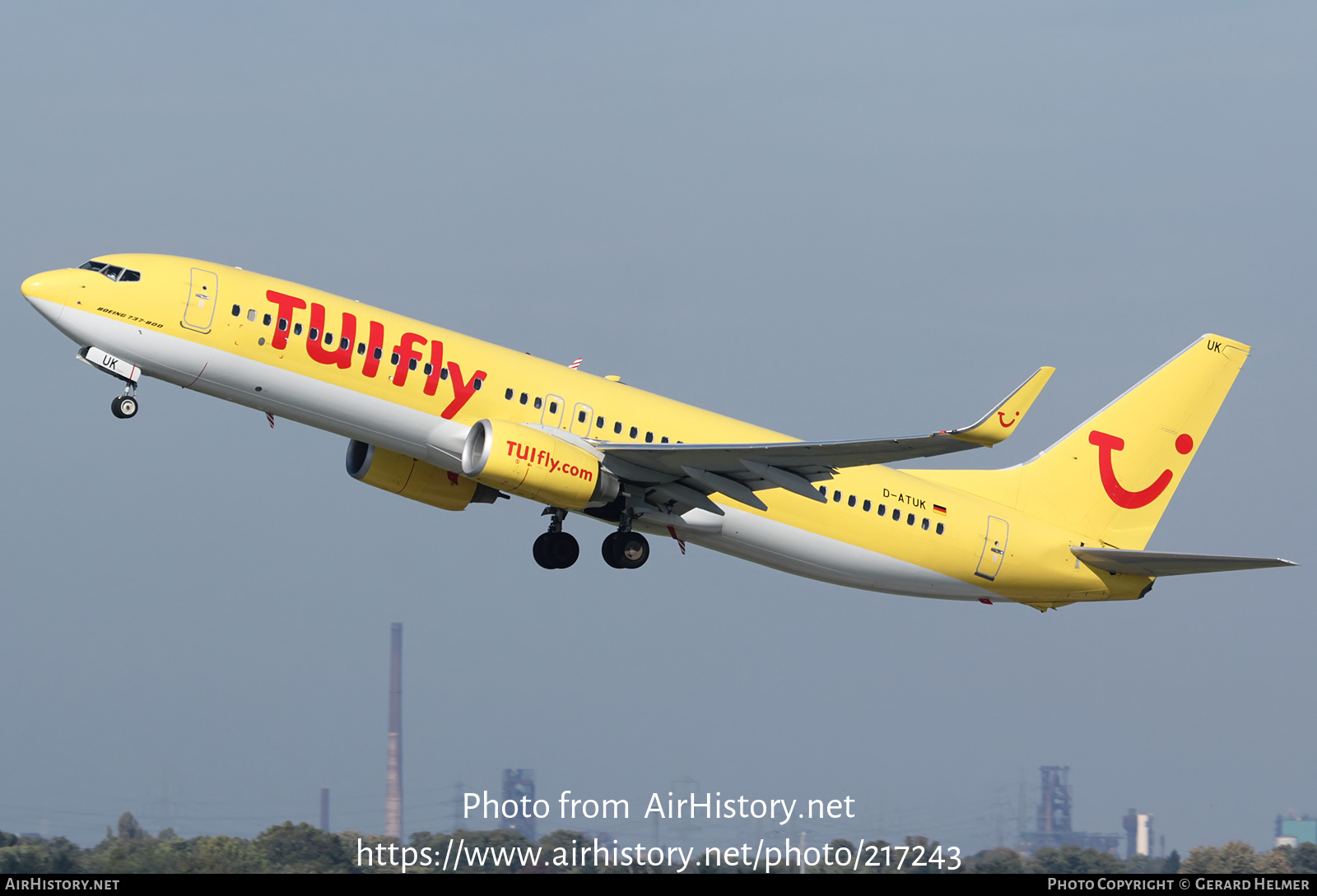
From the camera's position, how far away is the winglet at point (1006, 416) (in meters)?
29.7

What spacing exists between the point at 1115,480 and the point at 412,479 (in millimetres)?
19589

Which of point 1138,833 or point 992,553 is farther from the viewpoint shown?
point 1138,833

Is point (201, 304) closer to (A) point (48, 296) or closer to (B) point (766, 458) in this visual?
(A) point (48, 296)

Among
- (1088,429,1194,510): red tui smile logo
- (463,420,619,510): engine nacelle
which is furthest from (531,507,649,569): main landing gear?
(1088,429,1194,510): red tui smile logo

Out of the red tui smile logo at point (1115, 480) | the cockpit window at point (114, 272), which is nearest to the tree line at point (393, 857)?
the red tui smile logo at point (1115, 480)

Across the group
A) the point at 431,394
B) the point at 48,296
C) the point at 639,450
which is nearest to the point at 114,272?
the point at 48,296

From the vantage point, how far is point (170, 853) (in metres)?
36.3

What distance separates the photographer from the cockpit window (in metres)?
33.6

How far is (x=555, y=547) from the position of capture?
3934cm

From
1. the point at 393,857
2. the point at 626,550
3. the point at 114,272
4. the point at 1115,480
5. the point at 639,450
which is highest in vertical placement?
the point at 114,272

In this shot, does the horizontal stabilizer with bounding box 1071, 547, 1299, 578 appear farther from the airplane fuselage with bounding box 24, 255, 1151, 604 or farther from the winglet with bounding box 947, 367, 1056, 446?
the winglet with bounding box 947, 367, 1056, 446

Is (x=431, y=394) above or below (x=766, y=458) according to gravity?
above

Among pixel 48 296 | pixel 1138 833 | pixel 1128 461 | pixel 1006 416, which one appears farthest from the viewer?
pixel 1138 833

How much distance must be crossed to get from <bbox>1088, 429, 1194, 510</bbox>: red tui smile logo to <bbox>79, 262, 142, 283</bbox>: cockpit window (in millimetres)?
26030
